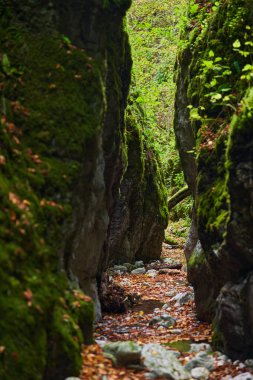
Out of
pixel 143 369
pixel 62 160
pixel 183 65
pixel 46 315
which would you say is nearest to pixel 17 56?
pixel 62 160

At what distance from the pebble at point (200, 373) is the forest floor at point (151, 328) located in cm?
9

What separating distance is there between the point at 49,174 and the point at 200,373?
3451 millimetres

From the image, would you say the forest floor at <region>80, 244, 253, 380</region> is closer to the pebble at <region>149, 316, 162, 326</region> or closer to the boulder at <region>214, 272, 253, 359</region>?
the pebble at <region>149, 316, 162, 326</region>

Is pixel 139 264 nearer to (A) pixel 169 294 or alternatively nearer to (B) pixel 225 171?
(A) pixel 169 294

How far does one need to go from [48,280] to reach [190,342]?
3.90 metres

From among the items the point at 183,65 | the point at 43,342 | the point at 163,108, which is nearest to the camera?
the point at 43,342

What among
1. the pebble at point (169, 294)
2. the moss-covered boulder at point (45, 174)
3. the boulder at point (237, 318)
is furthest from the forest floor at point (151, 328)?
the moss-covered boulder at point (45, 174)

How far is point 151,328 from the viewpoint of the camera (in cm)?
904

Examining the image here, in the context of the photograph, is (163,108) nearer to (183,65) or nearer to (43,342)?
(183,65)

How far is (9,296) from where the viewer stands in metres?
4.38

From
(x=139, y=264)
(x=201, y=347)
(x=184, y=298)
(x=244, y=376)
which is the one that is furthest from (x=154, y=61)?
(x=244, y=376)

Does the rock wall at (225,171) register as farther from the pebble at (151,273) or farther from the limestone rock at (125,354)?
the pebble at (151,273)

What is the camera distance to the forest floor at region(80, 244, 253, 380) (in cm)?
552

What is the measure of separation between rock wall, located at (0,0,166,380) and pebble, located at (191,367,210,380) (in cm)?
155
